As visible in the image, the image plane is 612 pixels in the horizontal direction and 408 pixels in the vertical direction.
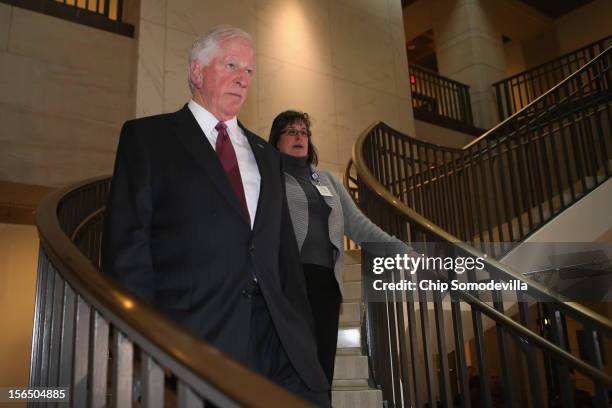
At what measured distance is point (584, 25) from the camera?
11.9 meters

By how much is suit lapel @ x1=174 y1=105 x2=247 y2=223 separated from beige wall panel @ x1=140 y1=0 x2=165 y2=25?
5105mm

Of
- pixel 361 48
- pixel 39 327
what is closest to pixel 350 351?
pixel 39 327

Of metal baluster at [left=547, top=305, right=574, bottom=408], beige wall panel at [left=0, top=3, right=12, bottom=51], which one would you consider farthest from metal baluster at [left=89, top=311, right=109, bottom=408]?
beige wall panel at [left=0, top=3, right=12, bottom=51]

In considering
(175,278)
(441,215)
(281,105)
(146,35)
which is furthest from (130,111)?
(175,278)

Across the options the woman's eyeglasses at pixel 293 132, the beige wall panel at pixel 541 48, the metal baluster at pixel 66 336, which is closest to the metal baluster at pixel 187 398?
the metal baluster at pixel 66 336

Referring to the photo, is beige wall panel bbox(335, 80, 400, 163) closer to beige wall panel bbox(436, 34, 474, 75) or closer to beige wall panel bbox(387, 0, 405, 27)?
beige wall panel bbox(387, 0, 405, 27)

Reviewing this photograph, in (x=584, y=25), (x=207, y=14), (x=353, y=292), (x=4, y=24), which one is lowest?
(x=353, y=292)

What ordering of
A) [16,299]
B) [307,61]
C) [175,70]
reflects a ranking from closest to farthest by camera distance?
[175,70] < [16,299] < [307,61]

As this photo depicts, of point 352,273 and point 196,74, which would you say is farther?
point 352,273

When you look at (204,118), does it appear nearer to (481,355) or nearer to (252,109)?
(481,355)

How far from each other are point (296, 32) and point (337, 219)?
5630 mm

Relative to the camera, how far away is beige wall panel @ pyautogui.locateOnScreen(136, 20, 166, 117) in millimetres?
5887

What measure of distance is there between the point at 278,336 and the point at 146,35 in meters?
5.49

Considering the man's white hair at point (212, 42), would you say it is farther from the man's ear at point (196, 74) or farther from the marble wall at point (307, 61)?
the marble wall at point (307, 61)
